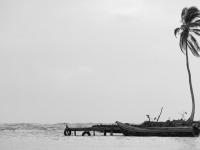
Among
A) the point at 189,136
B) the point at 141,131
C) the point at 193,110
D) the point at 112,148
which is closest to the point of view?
the point at 112,148

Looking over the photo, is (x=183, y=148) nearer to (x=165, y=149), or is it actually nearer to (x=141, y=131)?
(x=165, y=149)

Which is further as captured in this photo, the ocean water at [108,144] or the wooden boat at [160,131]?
the wooden boat at [160,131]

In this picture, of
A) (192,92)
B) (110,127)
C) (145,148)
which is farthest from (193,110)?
(145,148)

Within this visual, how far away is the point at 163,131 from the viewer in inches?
2160

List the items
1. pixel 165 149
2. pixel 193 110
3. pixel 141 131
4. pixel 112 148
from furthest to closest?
pixel 193 110 < pixel 141 131 < pixel 112 148 < pixel 165 149

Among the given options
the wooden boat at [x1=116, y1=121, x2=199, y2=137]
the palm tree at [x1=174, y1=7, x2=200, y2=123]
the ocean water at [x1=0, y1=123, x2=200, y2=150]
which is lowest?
the ocean water at [x1=0, y1=123, x2=200, y2=150]

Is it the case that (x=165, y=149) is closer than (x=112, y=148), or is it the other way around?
(x=165, y=149)

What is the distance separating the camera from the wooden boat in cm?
5294

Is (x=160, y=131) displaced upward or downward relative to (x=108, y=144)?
upward

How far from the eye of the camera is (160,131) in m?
55.1

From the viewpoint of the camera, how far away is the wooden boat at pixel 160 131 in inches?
2084

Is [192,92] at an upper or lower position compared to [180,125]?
upper

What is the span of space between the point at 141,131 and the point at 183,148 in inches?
820

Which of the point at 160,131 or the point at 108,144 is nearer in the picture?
the point at 108,144
